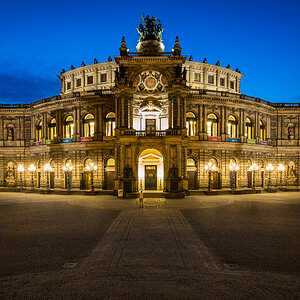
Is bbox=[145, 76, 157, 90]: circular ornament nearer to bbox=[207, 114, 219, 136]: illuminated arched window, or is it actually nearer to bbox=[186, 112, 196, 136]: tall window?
bbox=[186, 112, 196, 136]: tall window

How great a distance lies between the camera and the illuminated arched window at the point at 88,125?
39906 millimetres

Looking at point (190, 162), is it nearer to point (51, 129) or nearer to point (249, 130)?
point (249, 130)

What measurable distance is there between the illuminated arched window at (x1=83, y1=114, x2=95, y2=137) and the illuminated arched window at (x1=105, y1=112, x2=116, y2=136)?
2483 millimetres

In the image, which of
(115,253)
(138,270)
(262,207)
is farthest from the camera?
(262,207)

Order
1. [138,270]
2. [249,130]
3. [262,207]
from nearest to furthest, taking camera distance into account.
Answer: [138,270] → [262,207] → [249,130]

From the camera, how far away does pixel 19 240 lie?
13906mm

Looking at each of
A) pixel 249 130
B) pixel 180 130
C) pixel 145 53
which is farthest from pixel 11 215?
pixel 249 130

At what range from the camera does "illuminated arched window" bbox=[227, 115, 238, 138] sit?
4050cm

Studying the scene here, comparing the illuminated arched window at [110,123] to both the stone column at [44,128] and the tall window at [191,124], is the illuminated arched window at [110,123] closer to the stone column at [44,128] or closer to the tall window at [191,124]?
the stone column at [44,128]

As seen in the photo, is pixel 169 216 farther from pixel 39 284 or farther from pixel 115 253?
pixel 39 284

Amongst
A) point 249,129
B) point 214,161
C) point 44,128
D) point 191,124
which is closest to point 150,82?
point 191,124

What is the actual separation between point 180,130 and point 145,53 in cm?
1209

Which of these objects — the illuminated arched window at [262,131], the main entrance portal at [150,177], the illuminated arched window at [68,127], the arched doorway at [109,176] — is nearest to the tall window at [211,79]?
the illuminated arched window at [262,131]

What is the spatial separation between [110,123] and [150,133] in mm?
8579
